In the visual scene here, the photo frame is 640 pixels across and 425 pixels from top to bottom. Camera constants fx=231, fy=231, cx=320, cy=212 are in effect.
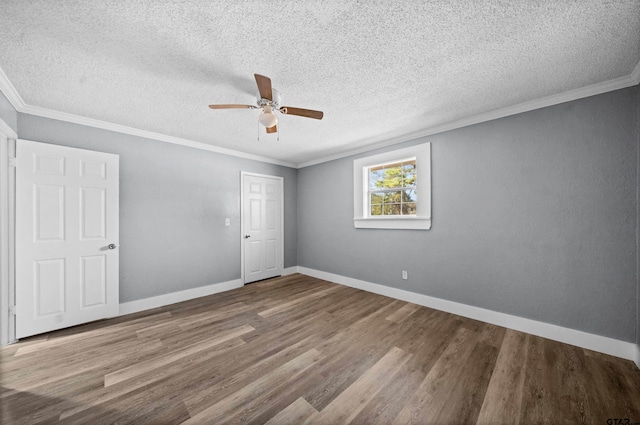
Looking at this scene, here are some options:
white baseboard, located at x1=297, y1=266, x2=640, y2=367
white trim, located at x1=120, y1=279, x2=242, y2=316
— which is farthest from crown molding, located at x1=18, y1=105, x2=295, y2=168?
white baseboard, located at x1=297, y1=266, x2=640, y2=367

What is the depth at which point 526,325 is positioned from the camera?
250 cm

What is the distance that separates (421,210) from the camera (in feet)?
11.0

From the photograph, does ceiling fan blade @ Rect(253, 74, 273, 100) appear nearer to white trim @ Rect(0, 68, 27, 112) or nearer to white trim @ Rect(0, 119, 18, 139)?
white trim @ Rect(0, 68, 27, 112)

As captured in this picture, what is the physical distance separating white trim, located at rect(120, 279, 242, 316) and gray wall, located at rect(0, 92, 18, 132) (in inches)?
90.6

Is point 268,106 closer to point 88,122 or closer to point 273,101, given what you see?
point 273,101

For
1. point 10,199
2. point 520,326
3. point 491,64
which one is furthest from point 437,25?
point 10,199

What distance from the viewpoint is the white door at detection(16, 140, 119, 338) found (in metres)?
2.46

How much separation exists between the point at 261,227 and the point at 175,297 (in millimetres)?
1876

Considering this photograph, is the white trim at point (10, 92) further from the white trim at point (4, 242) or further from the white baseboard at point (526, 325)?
the white baseboard at point (526, 325)

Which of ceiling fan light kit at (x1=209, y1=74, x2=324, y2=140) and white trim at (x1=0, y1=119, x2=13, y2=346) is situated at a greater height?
ceiling fan light kit at (x1=209, y1=74, x2=324, y2=140)

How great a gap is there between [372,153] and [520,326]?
9.78 feet

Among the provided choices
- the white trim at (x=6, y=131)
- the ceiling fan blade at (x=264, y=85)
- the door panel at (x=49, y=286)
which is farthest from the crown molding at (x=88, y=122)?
the ceiling fan blade at (x=264, y=85)

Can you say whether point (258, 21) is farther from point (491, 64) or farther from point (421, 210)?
point (421, 210)

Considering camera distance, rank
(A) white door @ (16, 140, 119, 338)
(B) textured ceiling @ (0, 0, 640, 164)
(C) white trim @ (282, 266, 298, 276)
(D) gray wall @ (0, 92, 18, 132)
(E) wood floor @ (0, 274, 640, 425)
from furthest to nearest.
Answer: (C) white trim @ (282, 266, 298, 276), (A) white door @ (16, 140, 119, 338), (D) gray wall @ (0, 92, 18, 132), (E) wood floor @ (0, 274, 640, 425), (B) textured ceiling @ (0, 0, 640, 164)
